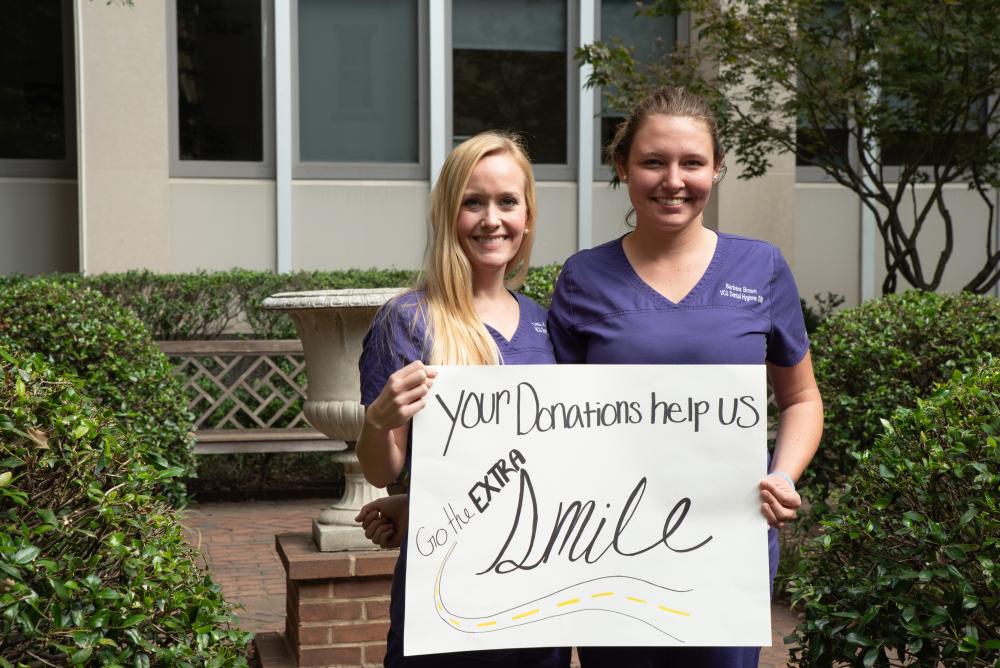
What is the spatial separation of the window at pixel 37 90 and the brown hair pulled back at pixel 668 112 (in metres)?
9.83

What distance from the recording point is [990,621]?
233cm

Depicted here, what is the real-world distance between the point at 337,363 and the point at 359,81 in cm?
713

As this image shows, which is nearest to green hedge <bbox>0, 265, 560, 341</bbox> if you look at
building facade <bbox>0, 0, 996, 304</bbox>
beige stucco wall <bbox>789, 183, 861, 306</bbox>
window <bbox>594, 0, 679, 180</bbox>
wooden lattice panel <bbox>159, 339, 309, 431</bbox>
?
wooden lattice panel <bbox>159, 339, 309, 431</bbox>

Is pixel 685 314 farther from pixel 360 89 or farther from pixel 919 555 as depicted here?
pixel 360 89

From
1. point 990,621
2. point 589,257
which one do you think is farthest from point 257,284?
point 990,621

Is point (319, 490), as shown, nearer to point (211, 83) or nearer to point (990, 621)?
point (211, 83)

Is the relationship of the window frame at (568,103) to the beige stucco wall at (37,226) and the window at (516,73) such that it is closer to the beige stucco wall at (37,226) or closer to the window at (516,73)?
the window at (516,73)

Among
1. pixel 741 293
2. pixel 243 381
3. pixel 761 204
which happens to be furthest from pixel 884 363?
pixel 761 204

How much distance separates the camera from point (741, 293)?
2512 millimetres

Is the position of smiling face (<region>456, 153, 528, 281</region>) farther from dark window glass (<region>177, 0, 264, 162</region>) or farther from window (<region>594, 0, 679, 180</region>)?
window (<region>594, 0, 679, 180</region>)

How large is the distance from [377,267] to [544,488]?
30.0 feet

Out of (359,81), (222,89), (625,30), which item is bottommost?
(222,89)

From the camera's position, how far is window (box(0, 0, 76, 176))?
1117cm

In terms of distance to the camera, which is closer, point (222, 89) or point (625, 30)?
point (222, 89)
